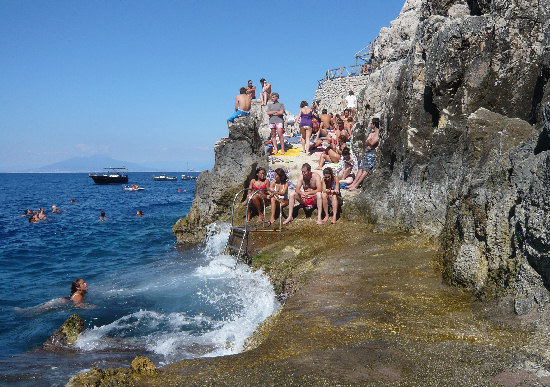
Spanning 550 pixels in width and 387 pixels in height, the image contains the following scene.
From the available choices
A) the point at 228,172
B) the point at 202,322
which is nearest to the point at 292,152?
the point at 228,172

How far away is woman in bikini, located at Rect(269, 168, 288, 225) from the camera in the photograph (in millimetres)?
12086

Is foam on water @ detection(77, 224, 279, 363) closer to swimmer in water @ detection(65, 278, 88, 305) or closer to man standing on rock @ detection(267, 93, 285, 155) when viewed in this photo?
swimmer in water @ detection(65, 278, 88, 305)

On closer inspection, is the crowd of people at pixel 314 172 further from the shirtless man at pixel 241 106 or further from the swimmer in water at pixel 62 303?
the swimmer in water at pixel 62 303

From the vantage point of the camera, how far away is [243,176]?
48.6 ft

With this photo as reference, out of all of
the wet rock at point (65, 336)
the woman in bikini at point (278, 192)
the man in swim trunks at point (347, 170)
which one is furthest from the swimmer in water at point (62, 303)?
the man in swim trunks at point (347, 170)

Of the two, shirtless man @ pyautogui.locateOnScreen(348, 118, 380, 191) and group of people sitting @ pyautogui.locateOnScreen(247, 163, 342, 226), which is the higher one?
shirtless man @ pyautogui.locateOnScreen(348, 118, 380, 191)

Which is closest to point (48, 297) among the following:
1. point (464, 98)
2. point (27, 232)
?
point (464, 98)

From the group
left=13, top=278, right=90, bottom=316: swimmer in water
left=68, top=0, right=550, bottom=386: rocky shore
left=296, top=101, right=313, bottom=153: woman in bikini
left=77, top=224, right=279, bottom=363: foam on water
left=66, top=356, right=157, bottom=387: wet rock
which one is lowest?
left=13, top=278, right=90, bottom=316: swimmer in water

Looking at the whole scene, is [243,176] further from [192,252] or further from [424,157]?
[424,157]

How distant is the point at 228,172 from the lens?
49.5ft

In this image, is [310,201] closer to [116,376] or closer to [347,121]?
[116,376]

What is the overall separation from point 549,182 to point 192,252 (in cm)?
1216

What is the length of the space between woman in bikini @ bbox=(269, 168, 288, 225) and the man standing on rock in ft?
18.3

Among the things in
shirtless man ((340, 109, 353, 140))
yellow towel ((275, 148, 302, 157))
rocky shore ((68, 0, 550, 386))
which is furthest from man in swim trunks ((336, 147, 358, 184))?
shirtless man ((340, 109, 353, 140))
